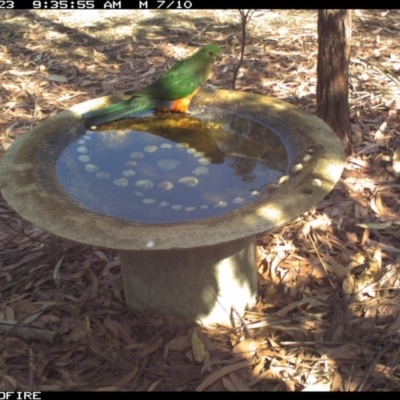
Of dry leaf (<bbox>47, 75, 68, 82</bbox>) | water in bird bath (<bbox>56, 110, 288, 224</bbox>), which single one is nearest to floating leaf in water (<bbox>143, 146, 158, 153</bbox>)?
water in bird bath (<bbox>56, 110, 288, 224</bbox>)

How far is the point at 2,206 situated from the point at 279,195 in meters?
2.08

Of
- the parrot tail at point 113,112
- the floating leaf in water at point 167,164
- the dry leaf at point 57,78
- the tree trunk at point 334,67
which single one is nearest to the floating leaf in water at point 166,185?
the floating leaf in water at point 167,164

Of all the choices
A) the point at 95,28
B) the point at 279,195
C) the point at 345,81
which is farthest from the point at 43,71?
the point at 279,195

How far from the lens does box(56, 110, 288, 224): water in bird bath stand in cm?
234

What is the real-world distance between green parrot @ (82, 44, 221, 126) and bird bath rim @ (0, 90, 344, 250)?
0.54 ft

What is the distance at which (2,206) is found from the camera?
12.2 feet

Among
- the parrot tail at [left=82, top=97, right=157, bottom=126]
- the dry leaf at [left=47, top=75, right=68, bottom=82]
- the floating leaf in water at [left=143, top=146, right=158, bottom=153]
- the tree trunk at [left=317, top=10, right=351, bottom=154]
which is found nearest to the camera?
the floating leaf in water at [left=143, top=146, right=158, bottom=153]

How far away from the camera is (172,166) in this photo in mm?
2584

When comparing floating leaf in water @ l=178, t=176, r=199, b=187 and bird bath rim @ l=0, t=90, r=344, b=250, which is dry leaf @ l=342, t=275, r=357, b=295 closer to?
bird bath rim @ l=0, t=90, r=344, b=250

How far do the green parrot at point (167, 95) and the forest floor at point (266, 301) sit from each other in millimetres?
831

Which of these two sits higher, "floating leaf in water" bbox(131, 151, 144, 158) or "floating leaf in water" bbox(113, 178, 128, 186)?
"floating leaf in water" bbox(131, 151, 144, 158)

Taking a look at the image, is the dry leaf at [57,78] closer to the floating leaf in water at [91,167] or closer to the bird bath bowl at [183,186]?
the bird bath bowl at [183,186]

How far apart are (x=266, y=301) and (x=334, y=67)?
1436 mm

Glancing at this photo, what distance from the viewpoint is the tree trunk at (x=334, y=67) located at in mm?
3418
